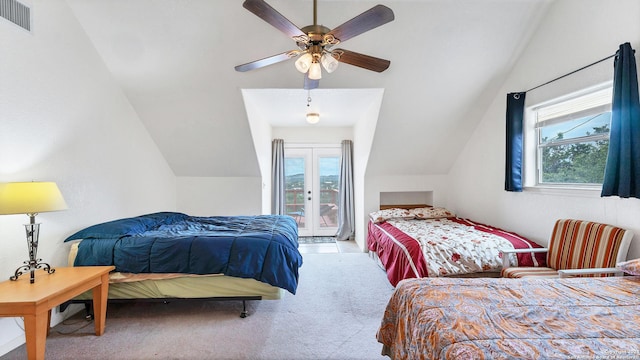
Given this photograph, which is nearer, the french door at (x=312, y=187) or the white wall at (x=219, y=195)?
the white wall at (x=219, y=195)

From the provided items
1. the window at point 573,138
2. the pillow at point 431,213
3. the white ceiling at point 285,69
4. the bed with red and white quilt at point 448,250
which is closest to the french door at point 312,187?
Result: the white ceiling at point 285,69

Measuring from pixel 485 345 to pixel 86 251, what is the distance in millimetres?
2969

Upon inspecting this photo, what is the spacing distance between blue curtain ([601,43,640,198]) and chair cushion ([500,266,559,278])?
0.79 m

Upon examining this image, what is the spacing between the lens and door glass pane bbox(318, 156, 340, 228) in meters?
5.88

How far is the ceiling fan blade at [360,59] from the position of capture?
200cm

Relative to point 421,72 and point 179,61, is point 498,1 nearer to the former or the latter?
point 421,72

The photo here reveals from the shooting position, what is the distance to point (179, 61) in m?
3.07

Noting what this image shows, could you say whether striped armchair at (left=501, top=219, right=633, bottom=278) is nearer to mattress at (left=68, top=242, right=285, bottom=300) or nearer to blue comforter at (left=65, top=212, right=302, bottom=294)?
blue comforter at (left=65, top=212, right=302, bottom=294)

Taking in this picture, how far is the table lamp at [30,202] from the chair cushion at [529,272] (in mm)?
3546

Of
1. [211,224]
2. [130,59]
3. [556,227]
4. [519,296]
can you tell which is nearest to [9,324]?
[211,224]

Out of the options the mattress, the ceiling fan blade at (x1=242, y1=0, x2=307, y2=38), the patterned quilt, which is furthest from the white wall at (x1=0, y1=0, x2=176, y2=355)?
the patterned quilt

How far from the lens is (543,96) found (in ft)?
9.75

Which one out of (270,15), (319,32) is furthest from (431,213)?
(270,15)

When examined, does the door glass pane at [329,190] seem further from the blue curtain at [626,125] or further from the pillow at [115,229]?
the blue curtain at [626,125]
